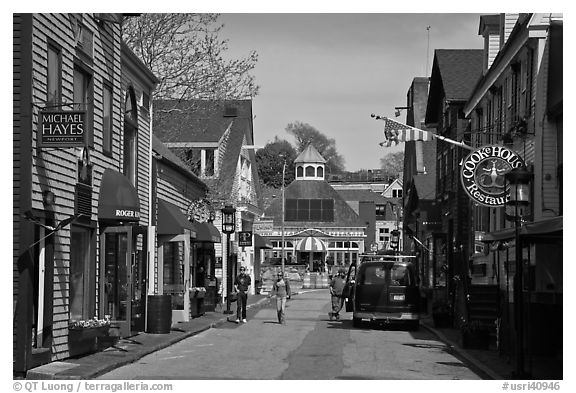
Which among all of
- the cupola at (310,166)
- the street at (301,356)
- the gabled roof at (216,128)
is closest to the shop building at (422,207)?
the street at (301,356)

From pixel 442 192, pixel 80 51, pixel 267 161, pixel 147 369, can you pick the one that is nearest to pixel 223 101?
pixel 442 192

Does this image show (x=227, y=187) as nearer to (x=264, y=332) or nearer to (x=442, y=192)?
(x=442, y=192)

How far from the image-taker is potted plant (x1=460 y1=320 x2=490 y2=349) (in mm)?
22750

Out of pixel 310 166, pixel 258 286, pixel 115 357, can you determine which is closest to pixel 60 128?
pixel 115 357

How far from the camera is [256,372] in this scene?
17.7 m

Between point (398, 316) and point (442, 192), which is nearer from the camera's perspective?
point (398, 316)

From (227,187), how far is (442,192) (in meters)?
10.1

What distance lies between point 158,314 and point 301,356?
5.45 m

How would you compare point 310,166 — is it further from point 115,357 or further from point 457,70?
point 115,357

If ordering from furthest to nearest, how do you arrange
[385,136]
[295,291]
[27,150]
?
[295,291]
[385,136]
[27,150]

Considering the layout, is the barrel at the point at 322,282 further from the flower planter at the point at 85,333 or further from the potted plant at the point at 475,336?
the flower planter at the point at 85,333

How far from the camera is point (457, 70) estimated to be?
43000 mm

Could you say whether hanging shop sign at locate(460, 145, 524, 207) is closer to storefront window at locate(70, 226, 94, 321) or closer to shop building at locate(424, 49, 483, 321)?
storefront window at locate(70, 226, 94, 321)

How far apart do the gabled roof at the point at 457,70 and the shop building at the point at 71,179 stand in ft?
60.7
